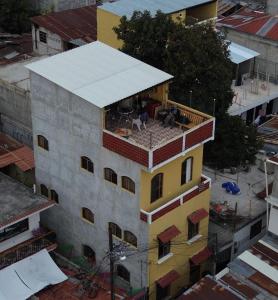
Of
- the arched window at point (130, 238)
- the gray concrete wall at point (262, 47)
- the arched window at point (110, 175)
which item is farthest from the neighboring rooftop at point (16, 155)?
the gray concrete wall at point (262, 47)

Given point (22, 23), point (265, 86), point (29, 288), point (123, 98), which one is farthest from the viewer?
point (22, 23)

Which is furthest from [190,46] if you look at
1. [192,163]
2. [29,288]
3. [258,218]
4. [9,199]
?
[29,288]

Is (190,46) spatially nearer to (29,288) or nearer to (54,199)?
(54,199)

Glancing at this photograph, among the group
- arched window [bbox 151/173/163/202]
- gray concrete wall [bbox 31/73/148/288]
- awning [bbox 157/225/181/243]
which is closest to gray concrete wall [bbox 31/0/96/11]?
gray concrete wall [bbox 31/73/148/288]

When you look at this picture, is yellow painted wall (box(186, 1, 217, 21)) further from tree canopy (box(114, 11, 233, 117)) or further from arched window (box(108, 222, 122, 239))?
arched window (box(108, 222, 122, 239))

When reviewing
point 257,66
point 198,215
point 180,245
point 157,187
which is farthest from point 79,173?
point 257,66

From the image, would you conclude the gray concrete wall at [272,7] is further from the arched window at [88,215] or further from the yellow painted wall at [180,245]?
the arched window at [88,215]
